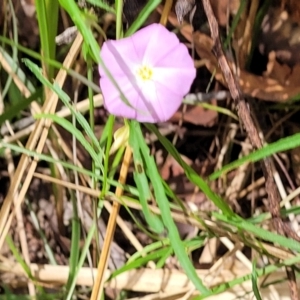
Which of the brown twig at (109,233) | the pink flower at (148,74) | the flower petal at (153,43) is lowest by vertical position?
the brown twig at (109,233)

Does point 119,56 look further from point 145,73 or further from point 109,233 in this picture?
point 109,233

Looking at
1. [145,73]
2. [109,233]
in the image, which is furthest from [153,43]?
[109,233]

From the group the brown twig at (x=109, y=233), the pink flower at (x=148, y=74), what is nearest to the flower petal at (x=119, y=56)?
the pink flower at (x=148, y=74)

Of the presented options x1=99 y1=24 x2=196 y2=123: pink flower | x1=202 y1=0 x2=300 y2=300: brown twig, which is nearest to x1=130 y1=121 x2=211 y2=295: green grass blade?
x1=99 y1=24 x2=196 y2=123: pink flower

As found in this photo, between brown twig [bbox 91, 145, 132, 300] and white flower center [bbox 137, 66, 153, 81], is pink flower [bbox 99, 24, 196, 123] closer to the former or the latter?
white flower center [bbox 137, 66, 153, 81]

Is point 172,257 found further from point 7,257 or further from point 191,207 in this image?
point 7,257

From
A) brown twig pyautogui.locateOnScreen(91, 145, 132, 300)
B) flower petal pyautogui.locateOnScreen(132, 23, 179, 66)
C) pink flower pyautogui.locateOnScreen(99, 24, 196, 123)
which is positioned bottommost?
brown twig pyautogui.locateOnScreen(91, 145, 132, 300)

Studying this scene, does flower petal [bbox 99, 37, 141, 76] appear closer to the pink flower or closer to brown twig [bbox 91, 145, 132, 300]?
the pink flower

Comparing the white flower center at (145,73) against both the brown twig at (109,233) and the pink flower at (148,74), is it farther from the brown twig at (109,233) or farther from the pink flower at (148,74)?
the brown twig at (109,233)

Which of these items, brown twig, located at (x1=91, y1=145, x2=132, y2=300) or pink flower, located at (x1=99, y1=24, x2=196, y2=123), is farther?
brown twig, located at (x1=91, y1=145, x2=132, y2=300)

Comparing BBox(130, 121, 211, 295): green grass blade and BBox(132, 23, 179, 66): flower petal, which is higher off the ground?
BBox(132, 23, 179, 66): flower petal
